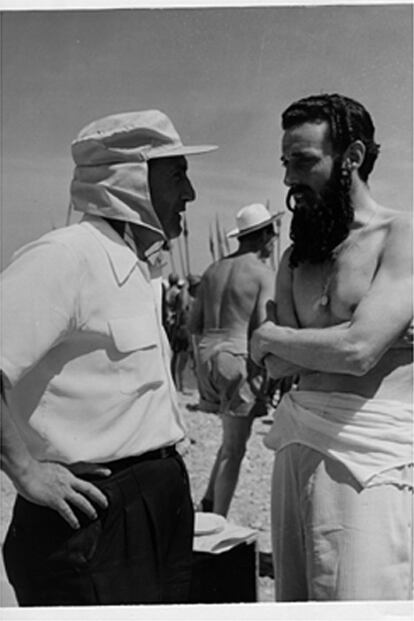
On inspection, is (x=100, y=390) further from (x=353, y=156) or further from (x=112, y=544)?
(x=353, y=156)

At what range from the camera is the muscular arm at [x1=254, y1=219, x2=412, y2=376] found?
1870 millimetres

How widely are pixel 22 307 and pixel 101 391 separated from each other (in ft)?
0.96

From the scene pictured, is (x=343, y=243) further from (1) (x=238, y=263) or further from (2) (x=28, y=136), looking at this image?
(2) (x=28, y=136)

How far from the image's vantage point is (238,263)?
6.89 ft

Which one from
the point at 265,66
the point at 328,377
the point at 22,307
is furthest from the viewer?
the point at 265,66

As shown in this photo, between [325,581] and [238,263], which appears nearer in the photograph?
[325,581]

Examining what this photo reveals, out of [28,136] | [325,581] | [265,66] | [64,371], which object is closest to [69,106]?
[28,136]

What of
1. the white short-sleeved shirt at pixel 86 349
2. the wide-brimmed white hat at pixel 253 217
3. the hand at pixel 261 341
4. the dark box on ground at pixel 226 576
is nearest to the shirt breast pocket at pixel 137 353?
the white short-sleeved shirt at pixel 86 349

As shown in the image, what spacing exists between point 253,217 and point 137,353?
0.45 m

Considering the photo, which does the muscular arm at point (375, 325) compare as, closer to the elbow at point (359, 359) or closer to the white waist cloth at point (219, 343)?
the elbow at point (359, 359)

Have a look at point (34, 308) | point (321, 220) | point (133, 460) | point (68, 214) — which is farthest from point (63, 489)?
point (321, 220)

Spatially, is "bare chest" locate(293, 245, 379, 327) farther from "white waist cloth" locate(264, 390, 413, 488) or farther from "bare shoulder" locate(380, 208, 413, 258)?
"white waist cloth" locate(264, 390, 413, 488)

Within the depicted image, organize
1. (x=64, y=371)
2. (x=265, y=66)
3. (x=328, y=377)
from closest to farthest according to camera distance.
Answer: (x=64, y=371) < (x=328, y=377) < (x=265, y=66)

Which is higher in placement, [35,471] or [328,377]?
[328,377]
